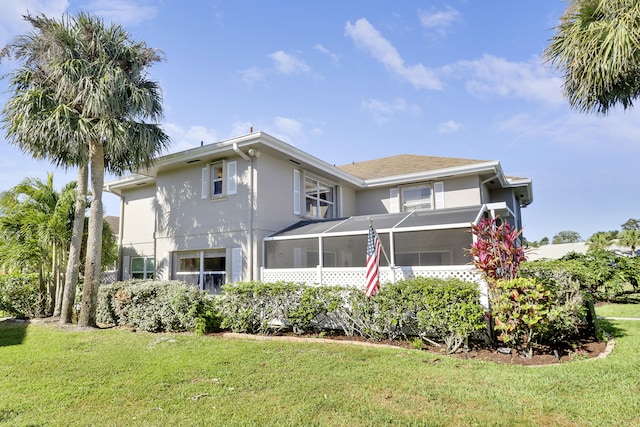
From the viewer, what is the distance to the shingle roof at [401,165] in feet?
54.3

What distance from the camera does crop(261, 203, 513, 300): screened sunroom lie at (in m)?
10.1

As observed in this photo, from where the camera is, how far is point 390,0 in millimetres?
11750

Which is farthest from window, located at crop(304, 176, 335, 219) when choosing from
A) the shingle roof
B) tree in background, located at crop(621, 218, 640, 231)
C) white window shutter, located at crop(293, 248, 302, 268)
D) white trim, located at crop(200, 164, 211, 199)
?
tree in background, located at crop(621, 218, 640, 231)

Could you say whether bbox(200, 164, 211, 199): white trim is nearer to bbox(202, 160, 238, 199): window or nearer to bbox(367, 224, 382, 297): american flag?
bbox(202, 160, 238, 199): window

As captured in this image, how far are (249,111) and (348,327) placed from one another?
10256 millimetres

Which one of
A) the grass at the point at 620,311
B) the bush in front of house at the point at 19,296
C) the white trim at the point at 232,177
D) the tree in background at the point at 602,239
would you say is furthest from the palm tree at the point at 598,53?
the tree in background at the point at 602,239

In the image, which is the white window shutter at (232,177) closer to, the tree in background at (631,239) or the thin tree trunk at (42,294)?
the thin tree trunk at (42,294)

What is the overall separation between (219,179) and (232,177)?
0.79 m

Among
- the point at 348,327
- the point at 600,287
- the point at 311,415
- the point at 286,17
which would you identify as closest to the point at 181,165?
the point at 286,17

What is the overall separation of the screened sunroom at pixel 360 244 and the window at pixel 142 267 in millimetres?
6175

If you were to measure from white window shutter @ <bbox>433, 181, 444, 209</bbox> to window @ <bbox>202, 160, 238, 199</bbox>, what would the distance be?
8.41m

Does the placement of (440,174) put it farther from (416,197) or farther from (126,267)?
(126,267)

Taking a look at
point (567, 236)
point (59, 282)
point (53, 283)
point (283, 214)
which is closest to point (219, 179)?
point (283, 214)

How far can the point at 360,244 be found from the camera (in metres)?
11.8
